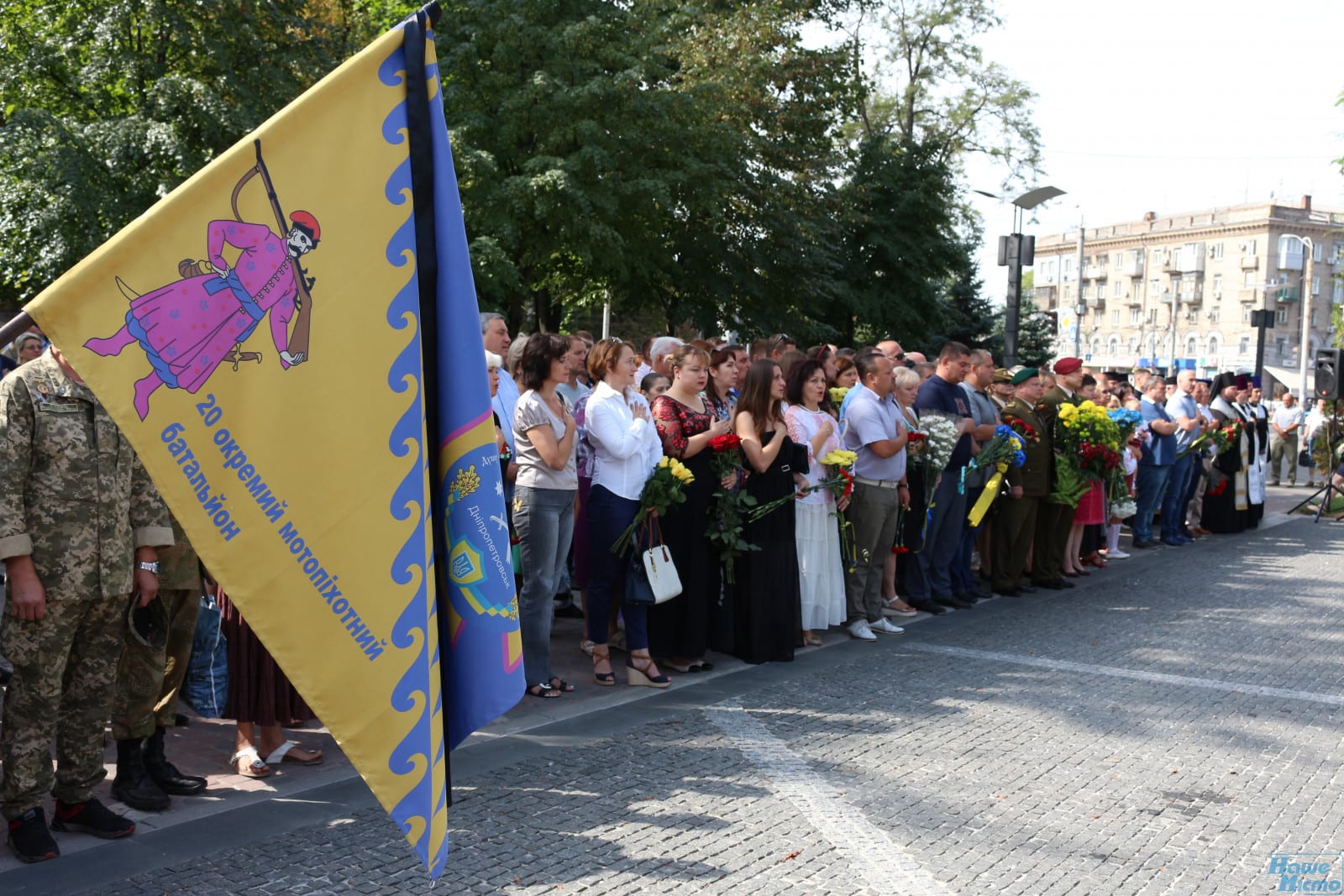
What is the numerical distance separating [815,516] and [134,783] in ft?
16.9

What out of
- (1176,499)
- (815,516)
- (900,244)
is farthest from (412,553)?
(900,244)

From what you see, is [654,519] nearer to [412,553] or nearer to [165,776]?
[165,776]

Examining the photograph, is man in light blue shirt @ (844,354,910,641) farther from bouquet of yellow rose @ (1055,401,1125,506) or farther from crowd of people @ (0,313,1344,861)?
bouquet of yellow rose @ (1055,401,1125,506)

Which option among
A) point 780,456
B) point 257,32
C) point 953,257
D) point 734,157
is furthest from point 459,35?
point 953,257

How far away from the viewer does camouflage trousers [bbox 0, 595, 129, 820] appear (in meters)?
4.55

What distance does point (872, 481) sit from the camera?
938 cm

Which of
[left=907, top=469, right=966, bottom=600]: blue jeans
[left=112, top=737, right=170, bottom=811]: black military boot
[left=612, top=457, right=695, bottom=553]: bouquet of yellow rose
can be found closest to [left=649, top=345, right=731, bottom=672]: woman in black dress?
[left=612, top=457, right=695, bottom=553]: bouquet of yellow rose

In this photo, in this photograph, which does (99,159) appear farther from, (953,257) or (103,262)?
(953,257)

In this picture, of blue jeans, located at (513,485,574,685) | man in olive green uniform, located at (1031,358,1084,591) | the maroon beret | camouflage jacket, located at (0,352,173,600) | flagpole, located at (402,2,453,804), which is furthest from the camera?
the maroon beret

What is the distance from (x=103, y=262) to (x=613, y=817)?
3.61m

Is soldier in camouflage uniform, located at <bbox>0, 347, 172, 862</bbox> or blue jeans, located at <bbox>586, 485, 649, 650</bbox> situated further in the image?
blue jeans, located at <bbox>586, 485, 649, 650</bbox>

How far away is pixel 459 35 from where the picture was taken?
17188 mm

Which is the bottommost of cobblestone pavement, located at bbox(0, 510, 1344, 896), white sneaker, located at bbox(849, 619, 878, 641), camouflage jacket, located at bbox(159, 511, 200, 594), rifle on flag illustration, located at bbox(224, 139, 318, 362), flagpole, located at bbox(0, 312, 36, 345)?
cobblestone pavement, located at bbox(0, 510, 1344, 896)

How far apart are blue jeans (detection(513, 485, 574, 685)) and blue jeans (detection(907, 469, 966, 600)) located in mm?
4299
